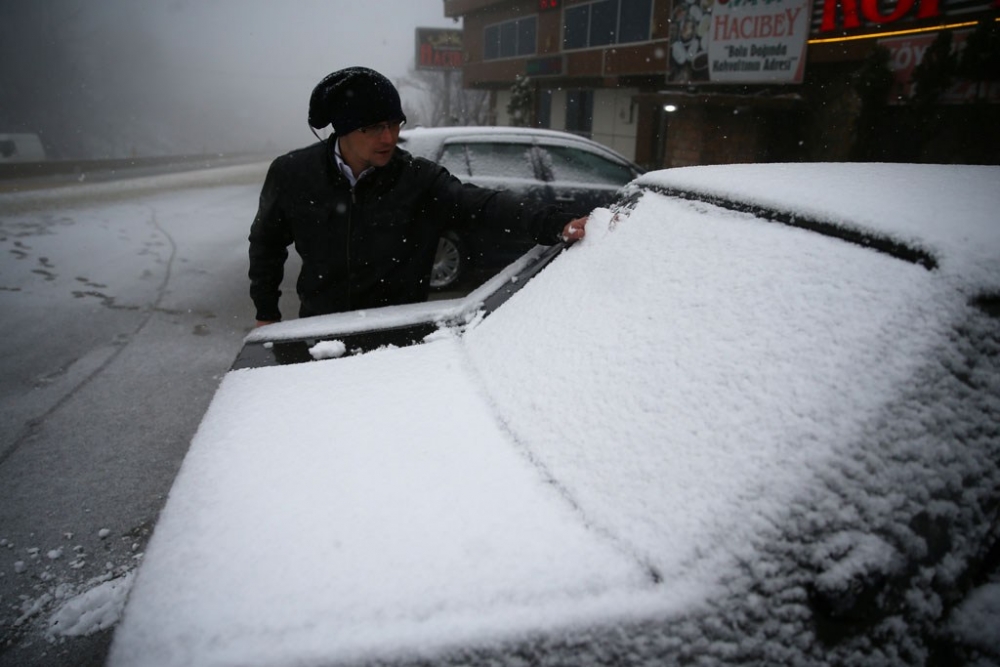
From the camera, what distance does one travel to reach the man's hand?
Answer: 1979 millimetres

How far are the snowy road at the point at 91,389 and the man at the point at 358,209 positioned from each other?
113cm

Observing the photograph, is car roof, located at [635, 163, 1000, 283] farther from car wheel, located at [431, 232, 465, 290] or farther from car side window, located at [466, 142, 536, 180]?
car side window, located at [466, 142, 536, 180]

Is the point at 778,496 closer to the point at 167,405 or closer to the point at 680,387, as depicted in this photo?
the point at 680,387

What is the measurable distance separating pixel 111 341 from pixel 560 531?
4.83 meters

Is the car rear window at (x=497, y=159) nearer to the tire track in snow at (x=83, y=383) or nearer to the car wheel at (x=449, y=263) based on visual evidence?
the car wheel at (x=449, y=263)

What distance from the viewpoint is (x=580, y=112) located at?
17500 millimetres

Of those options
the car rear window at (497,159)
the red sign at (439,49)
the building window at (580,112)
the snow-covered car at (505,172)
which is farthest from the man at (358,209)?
the red sign at (439,49)

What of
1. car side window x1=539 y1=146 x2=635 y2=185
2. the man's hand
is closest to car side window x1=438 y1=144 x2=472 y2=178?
car side window x1=539 y1=146 x2=635 y2=185

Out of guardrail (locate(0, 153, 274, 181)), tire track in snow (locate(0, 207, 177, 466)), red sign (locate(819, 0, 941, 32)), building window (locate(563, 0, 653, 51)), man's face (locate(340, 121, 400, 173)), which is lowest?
tire track in snow (locate(0, 207, 177, 466))

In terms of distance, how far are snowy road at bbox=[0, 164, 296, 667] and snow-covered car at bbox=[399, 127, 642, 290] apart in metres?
1.78

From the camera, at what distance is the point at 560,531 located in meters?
1.03

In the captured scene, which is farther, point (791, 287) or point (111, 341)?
point (111, 341)

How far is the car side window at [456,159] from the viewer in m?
5.65

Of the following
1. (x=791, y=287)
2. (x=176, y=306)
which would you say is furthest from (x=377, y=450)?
(x=176, y=306)
